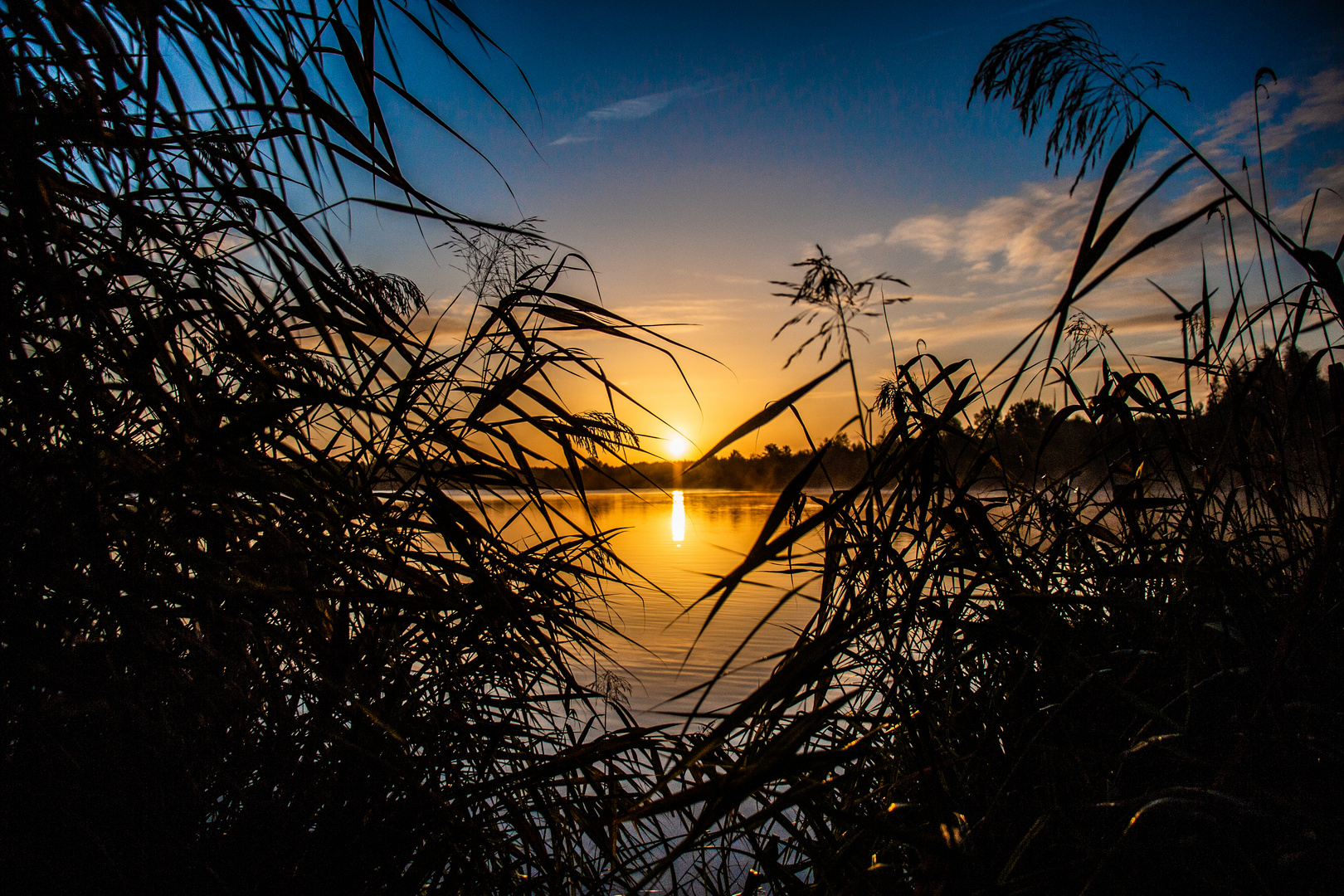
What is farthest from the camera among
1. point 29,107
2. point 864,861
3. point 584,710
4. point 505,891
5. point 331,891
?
point 584,710

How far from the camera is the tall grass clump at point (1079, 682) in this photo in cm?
87

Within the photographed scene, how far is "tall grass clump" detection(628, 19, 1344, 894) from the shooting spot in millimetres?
871

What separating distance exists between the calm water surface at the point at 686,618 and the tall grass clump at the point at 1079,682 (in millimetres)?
209

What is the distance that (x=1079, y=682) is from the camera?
3.77 ft

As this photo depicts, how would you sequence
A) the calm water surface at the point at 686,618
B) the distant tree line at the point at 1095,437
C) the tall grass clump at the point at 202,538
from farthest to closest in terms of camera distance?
the calm water surface at the point at 686,618 → the distant tree line at the point at 1095,437 → the tall grass clump at the point at 202,538

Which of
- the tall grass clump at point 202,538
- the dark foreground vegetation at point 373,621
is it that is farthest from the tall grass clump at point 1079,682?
the tall grass clump at point 202,538

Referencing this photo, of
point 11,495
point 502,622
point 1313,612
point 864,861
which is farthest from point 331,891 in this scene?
point 1313,612

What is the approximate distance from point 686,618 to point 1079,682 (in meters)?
4.39

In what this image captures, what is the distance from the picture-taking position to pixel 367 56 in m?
0.89

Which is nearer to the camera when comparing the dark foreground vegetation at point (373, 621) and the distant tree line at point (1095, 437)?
the dark foreground vegetation at point (373, 621)

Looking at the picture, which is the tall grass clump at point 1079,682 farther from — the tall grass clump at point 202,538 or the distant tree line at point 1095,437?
the tall grass clump at point 202,538

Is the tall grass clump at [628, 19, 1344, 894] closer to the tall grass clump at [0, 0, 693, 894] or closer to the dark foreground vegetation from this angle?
the dark foreground vegetation

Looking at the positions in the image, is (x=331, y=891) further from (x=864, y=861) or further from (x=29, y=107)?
(x=29, y=107)

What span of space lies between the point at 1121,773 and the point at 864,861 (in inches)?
17.4
